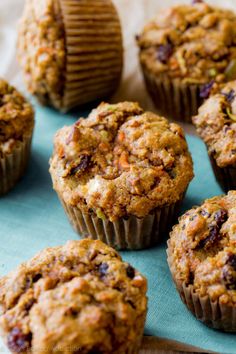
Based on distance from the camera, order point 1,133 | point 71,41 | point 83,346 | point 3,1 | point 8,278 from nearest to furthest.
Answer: point 83,346
point 8,278
point 1,133
point 71,41
point 3,1

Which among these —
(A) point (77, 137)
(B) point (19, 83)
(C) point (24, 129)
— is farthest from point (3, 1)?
(A) point (77, 137)

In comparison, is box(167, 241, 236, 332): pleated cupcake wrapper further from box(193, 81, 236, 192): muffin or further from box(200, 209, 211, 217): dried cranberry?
box(193, 81, 236, 192): muffin

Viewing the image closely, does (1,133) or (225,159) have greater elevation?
(1,133)

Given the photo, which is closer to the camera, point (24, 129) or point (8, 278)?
point (8, 278)

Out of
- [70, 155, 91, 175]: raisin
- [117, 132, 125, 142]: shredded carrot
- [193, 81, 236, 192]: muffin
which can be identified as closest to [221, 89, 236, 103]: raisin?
[193, 81, 236, 192]: muffin

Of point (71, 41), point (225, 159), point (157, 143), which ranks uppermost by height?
point (71, 41)

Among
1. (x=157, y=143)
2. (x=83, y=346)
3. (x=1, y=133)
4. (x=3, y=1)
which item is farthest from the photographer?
(x=3, y=1)

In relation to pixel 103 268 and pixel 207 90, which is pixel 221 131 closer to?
pixel 207 90

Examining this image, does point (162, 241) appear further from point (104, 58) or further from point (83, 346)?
point (104, 58)
